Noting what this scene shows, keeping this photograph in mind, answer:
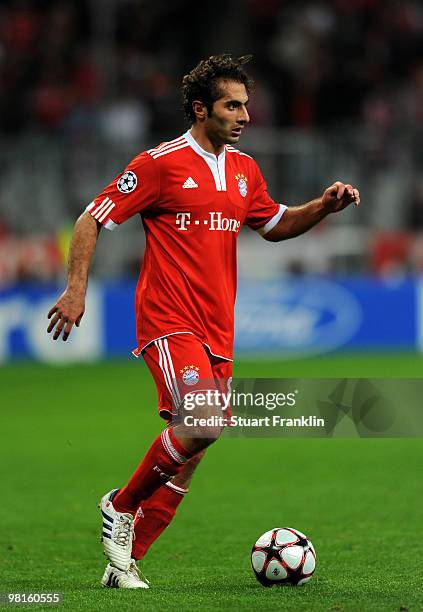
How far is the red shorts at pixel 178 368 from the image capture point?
5.68m

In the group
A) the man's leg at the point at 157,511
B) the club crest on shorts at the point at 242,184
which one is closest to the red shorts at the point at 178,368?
the man's leg at the point at 157,511

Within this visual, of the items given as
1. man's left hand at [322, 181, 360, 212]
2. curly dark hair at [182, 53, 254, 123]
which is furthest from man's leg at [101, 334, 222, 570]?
curly dark hair at [182, 53, 254, 123]

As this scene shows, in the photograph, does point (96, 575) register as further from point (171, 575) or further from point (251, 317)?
point (251, 317)

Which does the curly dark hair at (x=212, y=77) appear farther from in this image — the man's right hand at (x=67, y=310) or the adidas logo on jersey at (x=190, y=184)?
the man's right hand at (x=67, y=310)

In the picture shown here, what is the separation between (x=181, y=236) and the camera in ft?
19.4

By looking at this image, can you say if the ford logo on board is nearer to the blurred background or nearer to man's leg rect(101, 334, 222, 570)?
the blurred background

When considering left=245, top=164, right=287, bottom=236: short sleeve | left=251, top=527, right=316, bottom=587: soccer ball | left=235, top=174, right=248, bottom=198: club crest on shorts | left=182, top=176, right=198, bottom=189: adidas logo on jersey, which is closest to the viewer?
left=251, top=527, right=316, bottom=587: soccer ball

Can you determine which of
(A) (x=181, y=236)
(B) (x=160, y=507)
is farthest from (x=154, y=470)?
(A) (x=181, y=236)

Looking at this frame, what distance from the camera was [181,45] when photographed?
20.3 meters

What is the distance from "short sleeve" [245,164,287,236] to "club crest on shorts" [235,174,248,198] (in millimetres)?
116

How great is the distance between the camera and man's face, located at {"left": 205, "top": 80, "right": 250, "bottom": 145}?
5.93m

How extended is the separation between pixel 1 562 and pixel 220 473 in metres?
3.45

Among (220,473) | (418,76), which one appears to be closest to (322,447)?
(220,473)

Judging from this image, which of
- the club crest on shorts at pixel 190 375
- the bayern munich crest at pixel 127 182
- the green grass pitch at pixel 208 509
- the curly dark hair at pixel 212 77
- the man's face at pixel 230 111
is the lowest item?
the green grass pitch at pixel 208 509
